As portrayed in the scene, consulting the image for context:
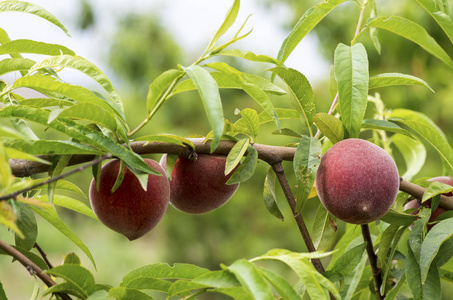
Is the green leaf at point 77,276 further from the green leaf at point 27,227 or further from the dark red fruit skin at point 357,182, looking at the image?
the dark red fruit skin at point 357,182

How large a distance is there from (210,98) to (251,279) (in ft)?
0.39

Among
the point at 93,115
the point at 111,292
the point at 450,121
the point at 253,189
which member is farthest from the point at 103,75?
the point at 253,189

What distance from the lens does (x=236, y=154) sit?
1.36 feet

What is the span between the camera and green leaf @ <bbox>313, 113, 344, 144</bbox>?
1.46ft

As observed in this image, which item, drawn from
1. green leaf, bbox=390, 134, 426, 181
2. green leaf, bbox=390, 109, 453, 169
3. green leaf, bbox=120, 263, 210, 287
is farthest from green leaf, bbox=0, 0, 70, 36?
green leaf, bbox=390, 134, 426, 181

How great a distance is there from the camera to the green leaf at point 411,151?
29.9 inches

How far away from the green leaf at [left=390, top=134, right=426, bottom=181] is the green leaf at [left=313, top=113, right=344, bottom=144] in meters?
0.33

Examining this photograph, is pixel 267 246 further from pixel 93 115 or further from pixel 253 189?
pixel 93 115

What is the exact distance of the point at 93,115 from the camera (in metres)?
0.37

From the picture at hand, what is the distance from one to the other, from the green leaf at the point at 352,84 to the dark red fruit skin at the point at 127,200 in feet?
0.55

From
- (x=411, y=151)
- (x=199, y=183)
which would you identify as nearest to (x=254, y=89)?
(x=199, y=183)

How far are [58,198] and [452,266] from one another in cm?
43

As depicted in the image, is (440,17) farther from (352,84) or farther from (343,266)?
(343,266)

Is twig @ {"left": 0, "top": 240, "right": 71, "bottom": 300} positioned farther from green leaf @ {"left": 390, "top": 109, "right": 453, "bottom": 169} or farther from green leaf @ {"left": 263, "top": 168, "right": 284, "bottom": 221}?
green leaf @ {"left": 390, "top": 109, "right": 453, "bottom": 169}
